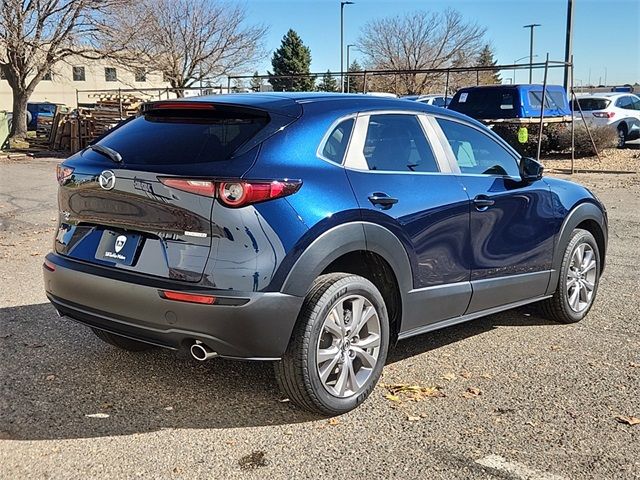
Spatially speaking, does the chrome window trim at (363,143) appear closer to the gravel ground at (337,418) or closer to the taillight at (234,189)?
the taillight at (234,189)

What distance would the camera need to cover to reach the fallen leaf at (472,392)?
12.9 ft

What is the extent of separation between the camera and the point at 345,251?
3557 mm

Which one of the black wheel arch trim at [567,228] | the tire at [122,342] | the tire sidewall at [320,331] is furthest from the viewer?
the black wheel arch trim at [567,228]

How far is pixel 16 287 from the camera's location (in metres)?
6.18

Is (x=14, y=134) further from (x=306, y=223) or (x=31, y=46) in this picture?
(x=306, y=223)

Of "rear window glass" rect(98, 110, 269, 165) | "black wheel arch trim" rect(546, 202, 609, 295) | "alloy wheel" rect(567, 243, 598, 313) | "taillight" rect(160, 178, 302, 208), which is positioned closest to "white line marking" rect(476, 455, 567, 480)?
"taillight" rect(160, 178, 302, 208)

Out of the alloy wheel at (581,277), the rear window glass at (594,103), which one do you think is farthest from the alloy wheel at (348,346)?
the rear window glass at (594,103)

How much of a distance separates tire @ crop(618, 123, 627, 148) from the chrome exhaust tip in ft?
69.8

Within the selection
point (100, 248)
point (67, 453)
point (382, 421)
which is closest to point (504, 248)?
point (382, 421)

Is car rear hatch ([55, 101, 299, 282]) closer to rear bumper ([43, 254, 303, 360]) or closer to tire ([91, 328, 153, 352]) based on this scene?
rear bumper ([43, 254, 303, 360])

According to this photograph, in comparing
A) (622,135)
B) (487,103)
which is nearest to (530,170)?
(487,103)

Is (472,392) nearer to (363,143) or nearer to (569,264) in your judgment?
(363,143)

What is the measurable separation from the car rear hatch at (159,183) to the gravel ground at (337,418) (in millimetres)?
821

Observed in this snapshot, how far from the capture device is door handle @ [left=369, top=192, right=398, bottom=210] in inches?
147
